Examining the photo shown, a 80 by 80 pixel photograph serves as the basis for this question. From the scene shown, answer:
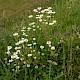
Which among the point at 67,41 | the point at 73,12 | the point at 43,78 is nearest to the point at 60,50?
the point at 67,41

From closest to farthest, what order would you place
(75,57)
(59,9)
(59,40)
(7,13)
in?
(75,57) < (59,40) < (59,9) < (7,13)

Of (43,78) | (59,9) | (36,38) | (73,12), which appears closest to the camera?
(43,78)

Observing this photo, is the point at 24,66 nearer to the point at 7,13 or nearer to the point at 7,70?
the point at 7,70

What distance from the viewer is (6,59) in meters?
4.59

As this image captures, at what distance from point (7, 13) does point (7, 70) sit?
8848 millimetres

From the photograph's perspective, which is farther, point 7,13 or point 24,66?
point 7,13

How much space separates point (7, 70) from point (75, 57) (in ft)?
3.58

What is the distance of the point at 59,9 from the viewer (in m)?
7.00

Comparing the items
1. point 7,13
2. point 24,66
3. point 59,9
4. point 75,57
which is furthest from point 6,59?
point 7,13

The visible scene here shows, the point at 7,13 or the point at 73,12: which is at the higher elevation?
the point at 73,12

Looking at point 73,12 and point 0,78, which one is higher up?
point 73,12

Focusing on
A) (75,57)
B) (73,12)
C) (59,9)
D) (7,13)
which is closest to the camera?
(75,57)

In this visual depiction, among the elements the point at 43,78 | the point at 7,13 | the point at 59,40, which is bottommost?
the point at 7,13

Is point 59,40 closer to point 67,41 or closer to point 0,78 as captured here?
point 67,41
